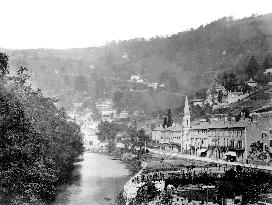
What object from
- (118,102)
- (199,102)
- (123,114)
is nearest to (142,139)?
(199,102)

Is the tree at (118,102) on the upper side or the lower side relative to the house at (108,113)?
upper

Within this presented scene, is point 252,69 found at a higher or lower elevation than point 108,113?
higher

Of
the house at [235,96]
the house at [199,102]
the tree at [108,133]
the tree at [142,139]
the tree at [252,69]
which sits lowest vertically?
the tree at [108,133]

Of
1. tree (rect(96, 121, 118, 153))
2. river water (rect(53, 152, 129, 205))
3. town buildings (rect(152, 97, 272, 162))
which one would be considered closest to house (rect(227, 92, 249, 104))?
town buildings (rect(152, 97, 272, 162))

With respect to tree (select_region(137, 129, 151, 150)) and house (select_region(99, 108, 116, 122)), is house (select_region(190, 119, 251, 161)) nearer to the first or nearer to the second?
tree (select_region(137, 129, 151, 150))

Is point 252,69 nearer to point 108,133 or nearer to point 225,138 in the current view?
point 108,133

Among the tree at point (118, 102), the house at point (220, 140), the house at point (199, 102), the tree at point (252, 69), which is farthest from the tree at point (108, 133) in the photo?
the house at point (220, 140)

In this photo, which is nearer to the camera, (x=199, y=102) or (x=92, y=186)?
(x=92, y=186)

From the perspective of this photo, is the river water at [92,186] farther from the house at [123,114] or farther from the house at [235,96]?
the house at [123,114]

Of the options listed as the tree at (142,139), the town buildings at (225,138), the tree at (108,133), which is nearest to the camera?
the town buildings at (225,138)
